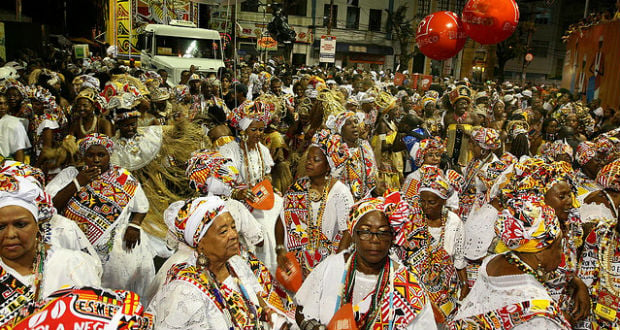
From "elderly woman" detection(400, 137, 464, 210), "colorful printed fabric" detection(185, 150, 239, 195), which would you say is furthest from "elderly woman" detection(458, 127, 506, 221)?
"colorful printed fabric" detection(185, 150, 239, 195)

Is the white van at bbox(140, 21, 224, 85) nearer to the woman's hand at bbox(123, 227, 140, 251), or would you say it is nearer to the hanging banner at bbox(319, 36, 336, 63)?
the hanging banner at bbox(319, 36, 336, 63)

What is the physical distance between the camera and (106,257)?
392 centimetres

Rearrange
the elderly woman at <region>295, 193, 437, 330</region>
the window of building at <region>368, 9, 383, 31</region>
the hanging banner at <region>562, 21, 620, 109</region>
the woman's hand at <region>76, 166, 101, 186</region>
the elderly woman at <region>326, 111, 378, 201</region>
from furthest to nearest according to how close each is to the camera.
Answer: the window of building at <region>368, 9, 383, 31</region>
the hanging banner at <region>562, 21, 620, 109</region>
the elderly woman at <region>326, 111, 378, 201</region>
the woman's hand at <region>76, 166, 101, 186</region>
the elderly woman at <region>295, 193, 437, 330</region>

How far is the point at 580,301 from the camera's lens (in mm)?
3225

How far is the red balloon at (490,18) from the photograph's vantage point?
7707 millimetres

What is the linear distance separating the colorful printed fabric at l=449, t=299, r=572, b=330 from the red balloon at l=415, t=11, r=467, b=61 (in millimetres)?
6945

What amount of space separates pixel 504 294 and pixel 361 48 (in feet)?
150

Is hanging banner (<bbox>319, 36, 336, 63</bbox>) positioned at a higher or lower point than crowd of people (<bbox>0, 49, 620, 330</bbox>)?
higher

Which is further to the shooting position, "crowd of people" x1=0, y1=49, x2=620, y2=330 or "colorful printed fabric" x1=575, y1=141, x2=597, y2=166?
"colorful printed fabric" x1=575, y1=141, x2=597, y2=166

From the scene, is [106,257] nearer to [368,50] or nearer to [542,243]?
[542,243]

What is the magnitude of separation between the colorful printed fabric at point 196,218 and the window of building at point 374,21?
46.7 metres

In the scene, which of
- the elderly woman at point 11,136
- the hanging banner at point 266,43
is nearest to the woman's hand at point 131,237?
the elderly woman at point 11,136

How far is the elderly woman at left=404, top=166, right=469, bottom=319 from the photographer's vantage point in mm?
3996

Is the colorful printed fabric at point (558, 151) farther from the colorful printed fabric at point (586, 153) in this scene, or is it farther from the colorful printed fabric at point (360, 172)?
the colorful printed fabric at point (360, 172)
